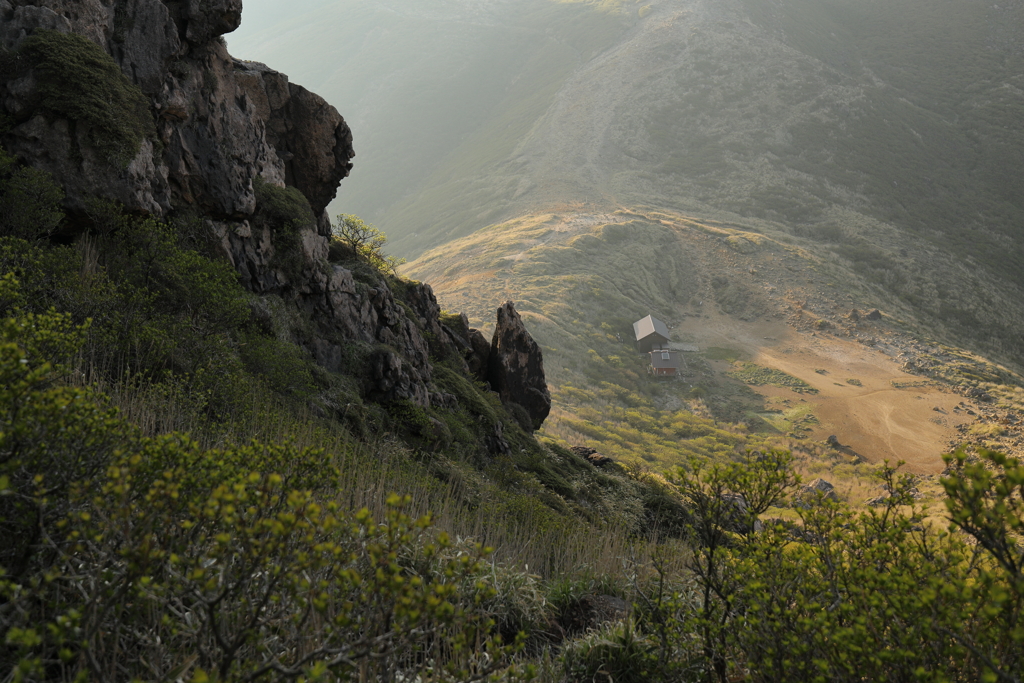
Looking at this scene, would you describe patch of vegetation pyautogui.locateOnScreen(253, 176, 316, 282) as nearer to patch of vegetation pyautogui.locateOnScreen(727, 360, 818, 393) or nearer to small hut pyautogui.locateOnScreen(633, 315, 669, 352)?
patch of vegetation pyautogui.locateOnScreen(727, 360, 818, 393)

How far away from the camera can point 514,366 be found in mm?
19344

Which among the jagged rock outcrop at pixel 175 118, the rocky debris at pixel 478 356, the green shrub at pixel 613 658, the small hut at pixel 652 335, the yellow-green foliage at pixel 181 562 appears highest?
the jagged rock outcrop at pixel 175 118

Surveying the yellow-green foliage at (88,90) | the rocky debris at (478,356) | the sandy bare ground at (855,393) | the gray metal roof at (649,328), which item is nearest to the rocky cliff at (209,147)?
the yellow-green foliage at (88,90)

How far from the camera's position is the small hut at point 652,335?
5496 cm

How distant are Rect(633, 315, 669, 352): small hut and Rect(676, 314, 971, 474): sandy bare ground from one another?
193 inches

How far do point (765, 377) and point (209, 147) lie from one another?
48.2 metres

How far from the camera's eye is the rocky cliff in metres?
8.77

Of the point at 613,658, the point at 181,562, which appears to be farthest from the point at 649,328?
→ the point at 181,562

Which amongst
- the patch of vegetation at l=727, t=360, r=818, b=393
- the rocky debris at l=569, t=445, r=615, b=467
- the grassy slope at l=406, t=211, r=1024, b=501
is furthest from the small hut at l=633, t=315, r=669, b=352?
the rocky debris at l=569, t=445, r=615, b=467

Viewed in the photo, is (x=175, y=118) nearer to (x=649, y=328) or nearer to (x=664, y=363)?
(x=664, y=363)

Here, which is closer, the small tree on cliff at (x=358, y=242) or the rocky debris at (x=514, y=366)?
the small tree on cliff at (x=358, y=242)

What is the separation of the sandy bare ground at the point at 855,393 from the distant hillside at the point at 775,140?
17.4m

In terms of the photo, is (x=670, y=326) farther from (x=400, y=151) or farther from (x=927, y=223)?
(x=400, y=151)

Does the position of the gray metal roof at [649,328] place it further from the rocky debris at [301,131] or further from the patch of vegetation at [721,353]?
the rocky debris at [301,131]
